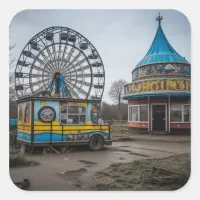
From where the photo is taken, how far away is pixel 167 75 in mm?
12914

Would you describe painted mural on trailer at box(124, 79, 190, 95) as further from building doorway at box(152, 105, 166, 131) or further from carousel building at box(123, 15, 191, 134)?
building doorway at box(152, 105, 166, 131)

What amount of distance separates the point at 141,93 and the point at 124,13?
766 centimetres

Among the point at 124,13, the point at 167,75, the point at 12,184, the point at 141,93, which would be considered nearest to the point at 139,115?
the point at 141,93

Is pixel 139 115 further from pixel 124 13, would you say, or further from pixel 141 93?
pixel 124 13

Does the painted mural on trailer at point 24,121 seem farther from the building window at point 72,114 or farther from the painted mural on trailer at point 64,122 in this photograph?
the building window at point 72,114

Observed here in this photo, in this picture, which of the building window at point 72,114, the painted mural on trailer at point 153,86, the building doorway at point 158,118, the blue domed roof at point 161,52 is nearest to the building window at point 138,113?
the building doorway at point 158,118

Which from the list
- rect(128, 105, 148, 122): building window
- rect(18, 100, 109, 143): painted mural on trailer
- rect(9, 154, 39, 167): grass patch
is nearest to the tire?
rect(18, 100, 109, 143): painted mural on trailer

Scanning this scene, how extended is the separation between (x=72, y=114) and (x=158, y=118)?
215 inches

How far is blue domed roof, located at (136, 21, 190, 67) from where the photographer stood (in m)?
8.55

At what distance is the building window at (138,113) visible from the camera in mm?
13671

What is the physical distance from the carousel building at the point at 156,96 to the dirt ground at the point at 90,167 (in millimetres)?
2918

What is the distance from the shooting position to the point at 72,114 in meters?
10.4

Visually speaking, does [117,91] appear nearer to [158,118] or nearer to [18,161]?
[158,118]

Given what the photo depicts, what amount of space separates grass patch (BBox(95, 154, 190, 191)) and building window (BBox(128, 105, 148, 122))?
18.0 feet
